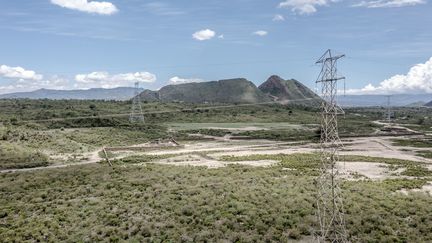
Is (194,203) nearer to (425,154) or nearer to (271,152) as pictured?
(271,152)

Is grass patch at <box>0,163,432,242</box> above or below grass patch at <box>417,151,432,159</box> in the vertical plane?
above

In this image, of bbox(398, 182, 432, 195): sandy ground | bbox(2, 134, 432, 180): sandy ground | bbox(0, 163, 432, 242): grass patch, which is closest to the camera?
bbox(0, 163, 432, 242): grass patch

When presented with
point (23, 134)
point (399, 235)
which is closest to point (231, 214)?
point (399, 235)

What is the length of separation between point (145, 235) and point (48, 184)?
2214cm

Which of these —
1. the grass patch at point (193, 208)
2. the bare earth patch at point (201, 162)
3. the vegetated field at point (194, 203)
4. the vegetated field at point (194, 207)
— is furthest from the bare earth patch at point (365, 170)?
the bare earth patch at point (201, 162)

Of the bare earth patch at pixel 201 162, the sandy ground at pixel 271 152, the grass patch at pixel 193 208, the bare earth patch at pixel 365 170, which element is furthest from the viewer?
the bare earth patch at pixel 201 162

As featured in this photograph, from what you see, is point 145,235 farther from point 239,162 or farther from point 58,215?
point 239,162

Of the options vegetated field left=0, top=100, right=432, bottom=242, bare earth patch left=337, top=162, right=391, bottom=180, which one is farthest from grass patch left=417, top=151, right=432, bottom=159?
bare earth patch left=337, top=162, right=391, bottom=180

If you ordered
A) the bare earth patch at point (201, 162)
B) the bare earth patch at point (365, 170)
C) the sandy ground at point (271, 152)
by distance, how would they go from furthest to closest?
the bare earth patch at point (201, 162) → the sandy ground at point (271, 152) → the bare earth patch at point (365, 170)

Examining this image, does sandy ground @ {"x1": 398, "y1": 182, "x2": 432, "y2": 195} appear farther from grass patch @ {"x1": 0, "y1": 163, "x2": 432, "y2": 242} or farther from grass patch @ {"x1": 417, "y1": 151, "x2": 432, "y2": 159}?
grass patch @ {"x1": 417, "y1": 151, "x2": 432, "y2": 159}

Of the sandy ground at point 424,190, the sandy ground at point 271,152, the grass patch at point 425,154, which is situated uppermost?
the sandy ground at point 424,190

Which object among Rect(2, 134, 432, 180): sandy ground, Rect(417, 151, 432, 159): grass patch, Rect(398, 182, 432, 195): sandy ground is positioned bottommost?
Rect(417, 151, 432, 159): grass patch

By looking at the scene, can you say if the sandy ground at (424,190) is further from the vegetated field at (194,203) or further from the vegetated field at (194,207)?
the vegetated field at (194,207)

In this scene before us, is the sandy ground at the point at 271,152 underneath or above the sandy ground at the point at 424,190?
underneath
